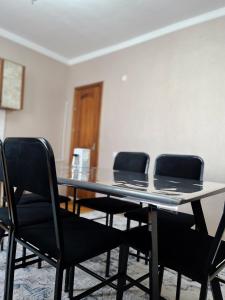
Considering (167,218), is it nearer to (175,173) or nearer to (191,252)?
(175,173)

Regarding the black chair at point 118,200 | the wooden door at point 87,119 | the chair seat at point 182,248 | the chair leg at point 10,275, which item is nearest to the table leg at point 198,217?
the chair seat at point 182,248

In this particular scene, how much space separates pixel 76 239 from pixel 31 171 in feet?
1.24

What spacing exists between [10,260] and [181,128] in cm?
254

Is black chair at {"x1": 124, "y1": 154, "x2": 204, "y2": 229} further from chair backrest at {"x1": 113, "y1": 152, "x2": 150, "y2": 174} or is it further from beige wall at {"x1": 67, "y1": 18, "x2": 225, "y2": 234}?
beige wall at {"x1": 67, "y1": 18, "x2": 225, "y2": 234}

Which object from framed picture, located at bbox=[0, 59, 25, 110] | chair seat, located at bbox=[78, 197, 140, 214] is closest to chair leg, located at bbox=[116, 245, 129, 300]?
chair seat, located at bbox=[78, 197, 140, 214]

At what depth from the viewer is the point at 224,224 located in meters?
0.87

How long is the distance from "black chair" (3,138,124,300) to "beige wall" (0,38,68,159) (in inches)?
118

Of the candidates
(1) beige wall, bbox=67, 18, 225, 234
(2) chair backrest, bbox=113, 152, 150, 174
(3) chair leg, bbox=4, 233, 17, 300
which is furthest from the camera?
(1) beige wall, bbox=67, 18, 225, 234

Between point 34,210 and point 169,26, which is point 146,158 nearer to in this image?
point 34,210

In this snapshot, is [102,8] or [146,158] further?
[102,8]

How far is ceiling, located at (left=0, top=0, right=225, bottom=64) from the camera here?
281 centimetres

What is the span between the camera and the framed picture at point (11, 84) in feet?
11.3

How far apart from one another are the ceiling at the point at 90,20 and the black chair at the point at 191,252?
8.80 ft

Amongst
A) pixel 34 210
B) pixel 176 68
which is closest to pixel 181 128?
pixel 176 68
